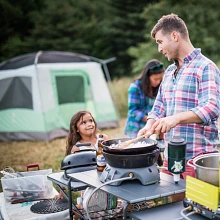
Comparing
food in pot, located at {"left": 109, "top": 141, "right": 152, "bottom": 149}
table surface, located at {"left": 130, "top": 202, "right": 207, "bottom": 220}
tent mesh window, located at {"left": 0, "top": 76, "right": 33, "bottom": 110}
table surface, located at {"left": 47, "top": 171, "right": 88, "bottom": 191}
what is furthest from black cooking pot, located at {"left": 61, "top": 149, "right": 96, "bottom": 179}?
tent mesh window, located at {"left": 0, "top": 76, "right": 33, "bottom": 110}

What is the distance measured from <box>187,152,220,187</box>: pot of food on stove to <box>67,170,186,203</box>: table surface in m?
0.21

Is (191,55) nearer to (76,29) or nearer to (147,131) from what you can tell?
(147,131)

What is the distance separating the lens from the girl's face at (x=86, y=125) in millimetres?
3895

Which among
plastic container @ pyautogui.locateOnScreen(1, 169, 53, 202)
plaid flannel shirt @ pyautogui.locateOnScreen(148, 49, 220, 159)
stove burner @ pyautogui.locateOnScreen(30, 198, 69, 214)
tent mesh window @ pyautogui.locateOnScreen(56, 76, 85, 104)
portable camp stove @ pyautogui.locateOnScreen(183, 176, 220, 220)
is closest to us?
portable camp stove @ pyautogui.locateOnScreen(183, 176, 220, 220)

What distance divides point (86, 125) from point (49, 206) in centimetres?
91

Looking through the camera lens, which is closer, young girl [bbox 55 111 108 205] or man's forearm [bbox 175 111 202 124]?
man's forearm [bbox 175 111 202 124]

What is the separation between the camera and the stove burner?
321cm

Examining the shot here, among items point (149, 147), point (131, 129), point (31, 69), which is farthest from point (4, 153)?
point (149, 147)

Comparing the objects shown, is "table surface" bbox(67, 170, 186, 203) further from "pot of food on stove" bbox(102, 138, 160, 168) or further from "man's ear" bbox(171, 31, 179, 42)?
"man's ear" bbox(171, 31, 179, 42)

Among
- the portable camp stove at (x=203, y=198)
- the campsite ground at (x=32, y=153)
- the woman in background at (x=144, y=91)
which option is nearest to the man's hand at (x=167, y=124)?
the portable camp stove at (x=203, y=198)

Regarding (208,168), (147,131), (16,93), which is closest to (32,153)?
(16,93)

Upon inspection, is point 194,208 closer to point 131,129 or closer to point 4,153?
point 131,129

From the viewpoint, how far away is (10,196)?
3.59 m

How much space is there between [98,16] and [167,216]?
938 inches
